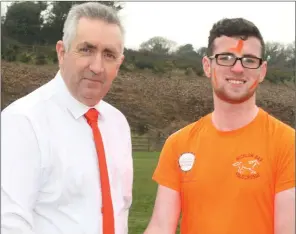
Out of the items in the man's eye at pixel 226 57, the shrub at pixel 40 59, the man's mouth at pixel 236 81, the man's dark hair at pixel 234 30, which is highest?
the man's dark hair at pixel 234 30

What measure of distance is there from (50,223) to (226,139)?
0.97 m

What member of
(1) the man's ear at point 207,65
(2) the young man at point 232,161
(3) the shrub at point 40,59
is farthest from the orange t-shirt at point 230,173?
(3) the shrub at point 40,59

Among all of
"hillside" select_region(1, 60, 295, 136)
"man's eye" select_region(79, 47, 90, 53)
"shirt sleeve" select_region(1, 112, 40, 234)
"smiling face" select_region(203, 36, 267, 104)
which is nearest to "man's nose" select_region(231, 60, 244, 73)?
"smiling face" select_region(203, 36, 267, 104)

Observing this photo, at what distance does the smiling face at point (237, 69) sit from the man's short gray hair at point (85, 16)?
55 cm

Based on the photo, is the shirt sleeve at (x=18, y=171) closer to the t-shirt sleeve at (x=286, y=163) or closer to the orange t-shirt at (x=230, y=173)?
the orange t-shirt at (x=230, y=173)

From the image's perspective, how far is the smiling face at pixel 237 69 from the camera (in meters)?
2.77

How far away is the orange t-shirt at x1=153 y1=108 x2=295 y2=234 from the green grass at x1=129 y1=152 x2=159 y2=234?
20.4 ft

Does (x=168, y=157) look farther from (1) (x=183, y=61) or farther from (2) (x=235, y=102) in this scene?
(1) (x=183, y=61)

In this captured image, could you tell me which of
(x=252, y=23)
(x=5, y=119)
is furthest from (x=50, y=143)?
(x=252, y=23)

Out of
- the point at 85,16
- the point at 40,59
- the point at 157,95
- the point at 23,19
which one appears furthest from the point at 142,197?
the point at 157,95

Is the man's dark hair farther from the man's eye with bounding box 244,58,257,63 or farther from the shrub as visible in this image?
the shrub

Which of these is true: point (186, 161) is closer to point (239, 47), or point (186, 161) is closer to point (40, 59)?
point (239, 47)

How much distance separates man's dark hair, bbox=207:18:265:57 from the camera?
110 inches

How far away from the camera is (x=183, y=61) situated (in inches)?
1651
